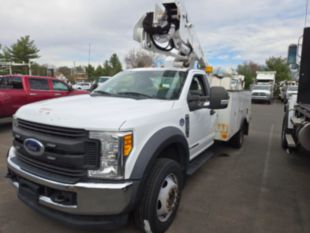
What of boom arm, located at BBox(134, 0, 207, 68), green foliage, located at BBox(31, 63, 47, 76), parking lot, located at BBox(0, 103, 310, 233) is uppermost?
green foliage, located at BBox(31, 63, 47, 76)

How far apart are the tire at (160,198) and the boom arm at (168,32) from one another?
249 cm

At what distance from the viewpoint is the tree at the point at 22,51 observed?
124 ft

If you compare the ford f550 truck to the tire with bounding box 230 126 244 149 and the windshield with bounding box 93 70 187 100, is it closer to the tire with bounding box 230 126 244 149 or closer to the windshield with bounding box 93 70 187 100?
the windshield with bounding box 93 70 187 100

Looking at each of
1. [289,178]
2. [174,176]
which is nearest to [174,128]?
[174,176]

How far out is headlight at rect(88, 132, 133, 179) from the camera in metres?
1.91

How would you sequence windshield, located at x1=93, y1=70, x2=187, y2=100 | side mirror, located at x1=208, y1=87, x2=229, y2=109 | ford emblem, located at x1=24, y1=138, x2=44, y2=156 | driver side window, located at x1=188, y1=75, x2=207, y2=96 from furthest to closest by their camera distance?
1. driver side window, located at x1=188, y1=75, x2=207, y2=96
2. side mirror, located at x1=208, y1=87, x2=229, y2=109
3. windshield, located at x1=93, y1=70, x2=187, y2=100
4. ford emblem, located at x1=24, y1=138, x2=44, y2=156

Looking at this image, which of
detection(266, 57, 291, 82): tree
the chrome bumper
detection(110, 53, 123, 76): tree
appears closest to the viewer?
the chrome bumper

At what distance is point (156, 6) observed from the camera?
392 centimetres

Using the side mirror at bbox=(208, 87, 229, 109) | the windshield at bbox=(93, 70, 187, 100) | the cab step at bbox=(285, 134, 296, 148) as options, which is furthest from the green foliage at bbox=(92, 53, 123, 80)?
the side mirror at bbox=(208, 87, 229, 109)

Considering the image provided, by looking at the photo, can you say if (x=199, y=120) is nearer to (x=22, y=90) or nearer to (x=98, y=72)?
(x=22, y=90)

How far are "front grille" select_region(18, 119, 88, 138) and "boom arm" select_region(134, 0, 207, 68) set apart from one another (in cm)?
259

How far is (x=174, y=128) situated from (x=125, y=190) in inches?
38.6

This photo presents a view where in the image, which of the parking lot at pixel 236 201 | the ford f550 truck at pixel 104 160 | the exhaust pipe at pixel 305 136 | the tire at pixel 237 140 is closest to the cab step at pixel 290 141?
the parking lot at pixel 236 201

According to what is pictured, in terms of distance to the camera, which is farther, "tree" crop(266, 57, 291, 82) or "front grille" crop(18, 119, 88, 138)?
"tree" crop(266, 57, 291, 82)
